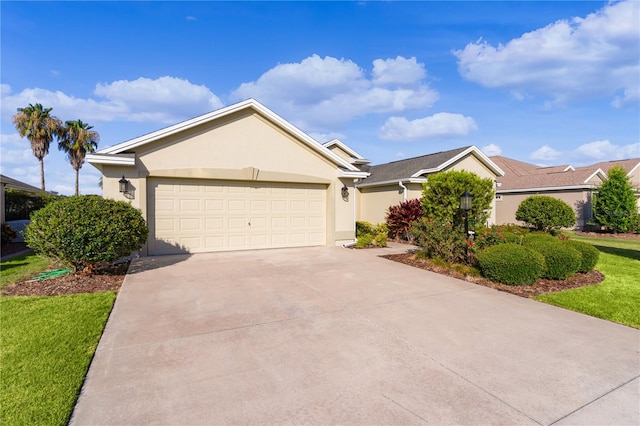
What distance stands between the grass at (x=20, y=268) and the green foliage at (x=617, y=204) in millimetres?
25547

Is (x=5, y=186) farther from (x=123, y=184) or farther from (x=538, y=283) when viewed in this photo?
(x=538, y=283)

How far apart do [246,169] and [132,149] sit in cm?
339

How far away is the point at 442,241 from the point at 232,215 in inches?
268

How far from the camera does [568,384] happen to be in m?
3.03

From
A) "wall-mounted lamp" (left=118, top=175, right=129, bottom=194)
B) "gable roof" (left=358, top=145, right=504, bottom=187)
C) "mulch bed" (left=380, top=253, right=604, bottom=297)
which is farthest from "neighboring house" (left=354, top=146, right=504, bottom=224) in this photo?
"wall-mounted lamp" (left=118, top=175, right=129, bottom=194)

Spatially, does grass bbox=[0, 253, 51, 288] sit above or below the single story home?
below

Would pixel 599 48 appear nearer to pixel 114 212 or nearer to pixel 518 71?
pixel 518 71

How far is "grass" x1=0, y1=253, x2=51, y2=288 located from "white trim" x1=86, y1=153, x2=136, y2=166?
2847 millimetres

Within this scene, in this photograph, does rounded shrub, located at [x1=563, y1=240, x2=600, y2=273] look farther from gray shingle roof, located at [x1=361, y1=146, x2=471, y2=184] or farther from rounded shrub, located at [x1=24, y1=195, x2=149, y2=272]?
rounded shrub, located at [x1=24, y1=195, x2=149, y2=272]

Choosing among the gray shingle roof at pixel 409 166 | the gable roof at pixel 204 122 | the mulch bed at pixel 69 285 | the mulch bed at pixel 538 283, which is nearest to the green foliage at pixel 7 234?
the gable roof at pixel 204 122

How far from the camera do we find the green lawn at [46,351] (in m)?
2.56

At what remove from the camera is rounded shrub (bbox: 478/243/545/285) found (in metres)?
6.47

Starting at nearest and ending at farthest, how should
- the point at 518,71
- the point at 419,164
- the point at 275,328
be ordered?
the point at 275,328
the point at 518,71
the point at 419,164

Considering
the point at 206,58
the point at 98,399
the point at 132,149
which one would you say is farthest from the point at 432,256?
the point at 206,58
